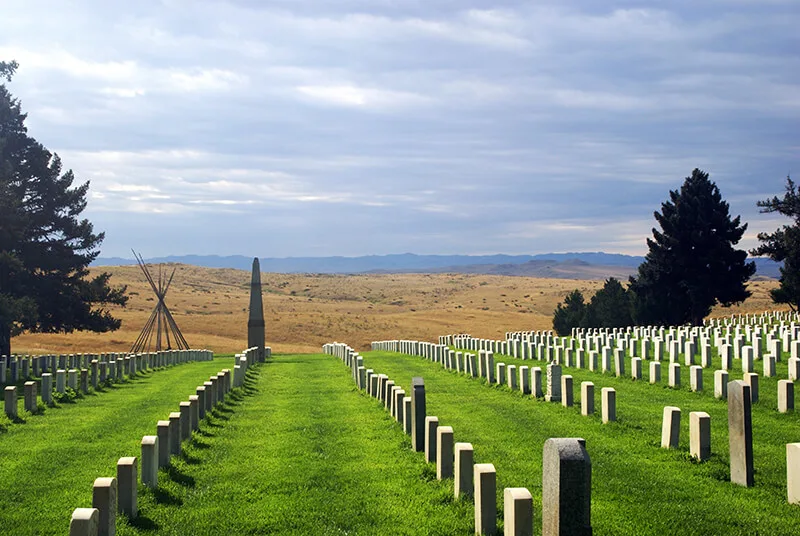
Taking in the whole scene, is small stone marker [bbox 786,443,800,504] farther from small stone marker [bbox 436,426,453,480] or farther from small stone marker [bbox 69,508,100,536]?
small stone marker [bbox 69,508,100,536]

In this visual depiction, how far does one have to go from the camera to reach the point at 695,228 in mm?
52406

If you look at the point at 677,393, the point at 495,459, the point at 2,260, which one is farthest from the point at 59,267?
the point at 495,459

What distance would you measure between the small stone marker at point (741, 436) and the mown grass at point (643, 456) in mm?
168

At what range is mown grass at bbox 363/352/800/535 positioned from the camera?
28.8ft

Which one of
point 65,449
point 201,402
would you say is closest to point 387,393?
point 201,402

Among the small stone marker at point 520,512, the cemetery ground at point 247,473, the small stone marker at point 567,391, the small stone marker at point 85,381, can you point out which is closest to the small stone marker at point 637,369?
the small stone marker at point 567,391

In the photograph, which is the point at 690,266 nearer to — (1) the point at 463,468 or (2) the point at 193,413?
(2) the point at 193,413

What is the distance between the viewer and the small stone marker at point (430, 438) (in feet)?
38.5

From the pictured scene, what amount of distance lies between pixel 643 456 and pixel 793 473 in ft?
9.15

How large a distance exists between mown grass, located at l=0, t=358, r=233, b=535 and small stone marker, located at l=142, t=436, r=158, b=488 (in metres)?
0.65

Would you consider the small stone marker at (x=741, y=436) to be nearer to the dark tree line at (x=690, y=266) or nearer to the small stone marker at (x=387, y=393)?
the small stone marker at (x=387, y=393)

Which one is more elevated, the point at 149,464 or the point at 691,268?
the point at 691,268

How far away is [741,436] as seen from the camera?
33.4 feet

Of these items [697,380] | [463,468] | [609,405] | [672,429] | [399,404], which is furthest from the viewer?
[697,380]
